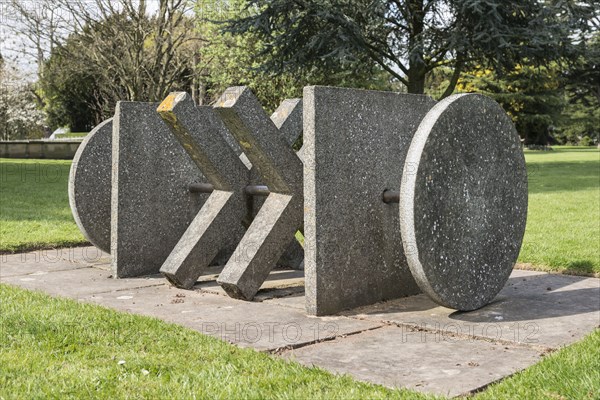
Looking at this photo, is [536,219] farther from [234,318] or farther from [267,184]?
[234,318]

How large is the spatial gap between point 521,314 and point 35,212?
28.0 feet

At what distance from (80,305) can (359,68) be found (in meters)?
16.4

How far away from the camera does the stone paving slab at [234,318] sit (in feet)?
14.0

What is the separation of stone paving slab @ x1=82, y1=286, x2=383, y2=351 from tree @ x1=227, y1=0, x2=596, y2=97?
12654 mm

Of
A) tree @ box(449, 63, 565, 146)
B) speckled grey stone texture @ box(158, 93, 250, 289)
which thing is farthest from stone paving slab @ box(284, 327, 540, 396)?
tree @ box(449, 63, 565, 146)

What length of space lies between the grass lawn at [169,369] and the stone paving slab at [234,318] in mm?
264

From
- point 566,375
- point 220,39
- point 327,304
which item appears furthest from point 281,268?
point 220,39

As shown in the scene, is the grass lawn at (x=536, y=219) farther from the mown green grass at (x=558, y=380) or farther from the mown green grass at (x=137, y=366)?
the mown green grass at (x=137, y=366)

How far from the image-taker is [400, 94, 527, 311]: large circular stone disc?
14.7ft

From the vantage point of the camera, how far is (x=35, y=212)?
11.4m

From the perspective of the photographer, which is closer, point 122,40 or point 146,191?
point 146,191

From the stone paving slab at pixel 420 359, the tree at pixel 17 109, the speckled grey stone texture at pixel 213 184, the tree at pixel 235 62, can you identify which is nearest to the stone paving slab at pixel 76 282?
the speckled grey stone texture at pixel 213 184

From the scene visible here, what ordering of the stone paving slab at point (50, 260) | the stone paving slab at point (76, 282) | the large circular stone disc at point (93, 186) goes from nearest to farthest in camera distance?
the stone paving slab at point (76, 282) < the stone paving slab at point (50, 260) < the large circular stone disc at point (93, 186)

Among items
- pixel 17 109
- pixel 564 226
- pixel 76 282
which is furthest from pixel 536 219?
pixel 17 109
